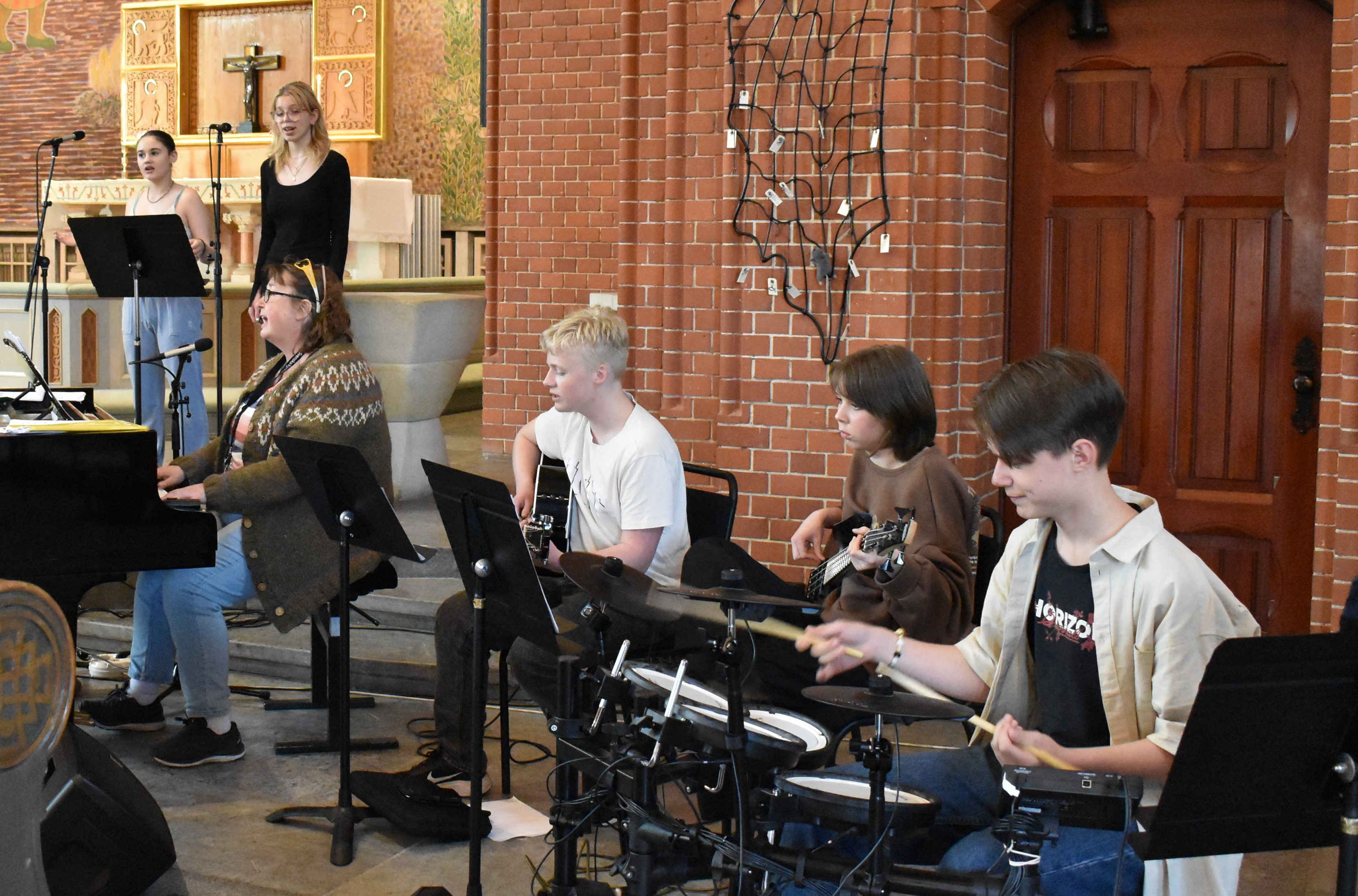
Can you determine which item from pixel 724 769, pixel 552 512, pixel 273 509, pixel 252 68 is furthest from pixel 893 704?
pixel 252 68

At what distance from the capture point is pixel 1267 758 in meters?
1.96

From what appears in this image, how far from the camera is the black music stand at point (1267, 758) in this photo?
1877mm

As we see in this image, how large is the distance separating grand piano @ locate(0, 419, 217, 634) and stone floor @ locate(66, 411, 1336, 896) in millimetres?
692

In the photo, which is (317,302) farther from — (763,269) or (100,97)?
(100,97)

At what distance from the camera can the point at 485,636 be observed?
3.31 m

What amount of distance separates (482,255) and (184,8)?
3.88 meters

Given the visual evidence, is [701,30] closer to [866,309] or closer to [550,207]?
[866,309]

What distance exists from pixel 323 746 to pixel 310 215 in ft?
8.37

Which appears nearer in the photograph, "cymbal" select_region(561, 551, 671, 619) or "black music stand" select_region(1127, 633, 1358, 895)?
"black music stand" select_region(1127, 633, 1358, 895)

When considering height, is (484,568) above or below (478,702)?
above

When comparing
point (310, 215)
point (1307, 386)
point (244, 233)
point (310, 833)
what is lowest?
point (310, 833)

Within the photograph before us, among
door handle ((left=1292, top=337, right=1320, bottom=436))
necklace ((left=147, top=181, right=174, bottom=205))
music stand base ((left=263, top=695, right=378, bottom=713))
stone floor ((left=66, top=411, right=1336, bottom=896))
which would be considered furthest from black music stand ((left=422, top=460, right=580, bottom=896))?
necklace ((left=147, top=181, right=174, bottom=205))

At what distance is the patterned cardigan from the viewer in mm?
4277

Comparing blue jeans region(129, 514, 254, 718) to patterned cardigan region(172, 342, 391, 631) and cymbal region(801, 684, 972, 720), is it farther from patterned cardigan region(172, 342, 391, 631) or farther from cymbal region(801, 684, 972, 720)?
cymbal region(801, 684, 972, 720)
